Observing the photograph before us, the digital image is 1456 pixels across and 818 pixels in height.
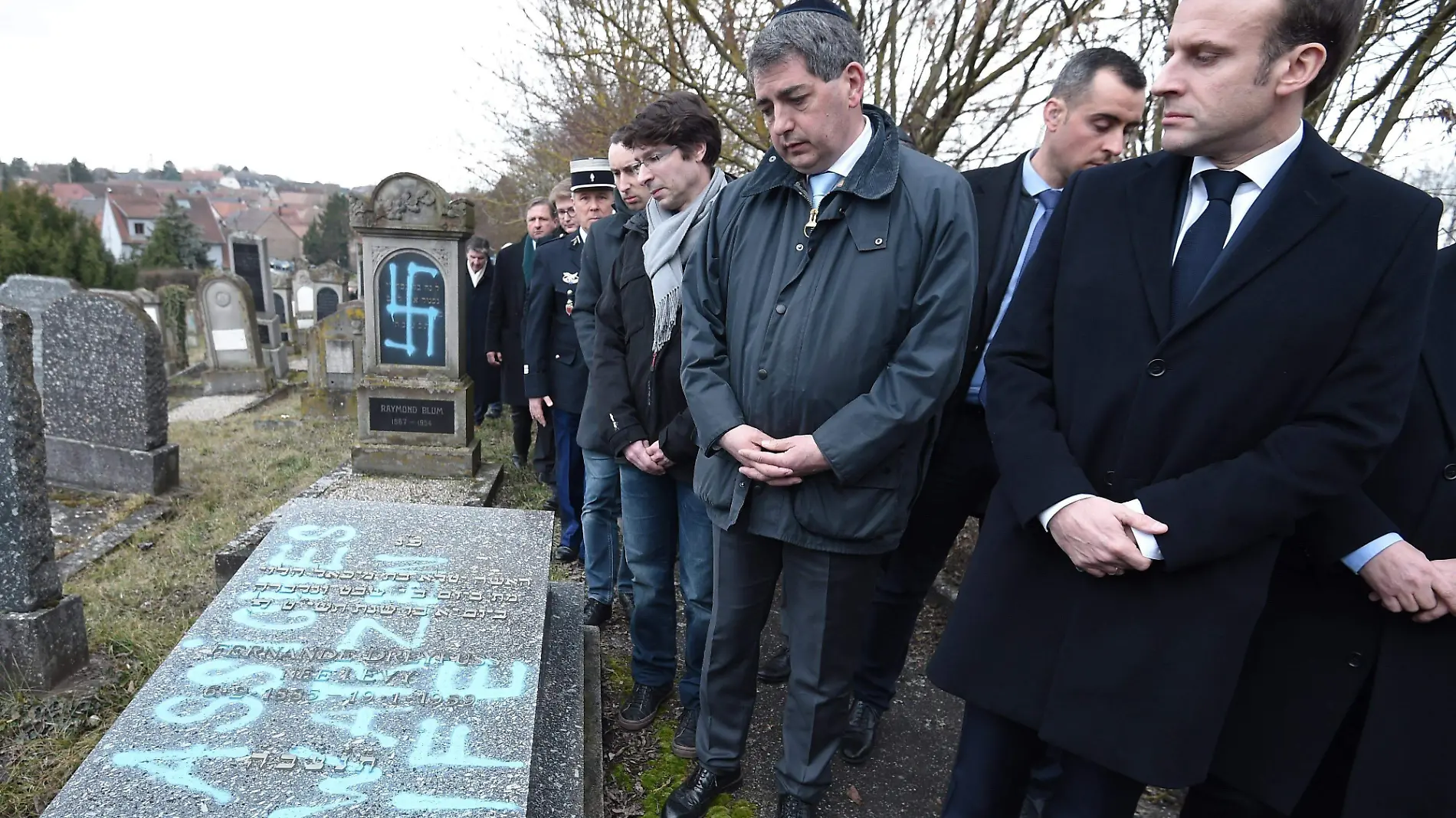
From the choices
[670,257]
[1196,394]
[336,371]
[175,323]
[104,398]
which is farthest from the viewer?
[175,323]

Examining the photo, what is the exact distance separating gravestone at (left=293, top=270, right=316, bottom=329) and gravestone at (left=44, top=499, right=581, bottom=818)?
14193 mm

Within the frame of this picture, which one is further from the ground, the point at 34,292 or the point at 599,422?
the point at 34,292

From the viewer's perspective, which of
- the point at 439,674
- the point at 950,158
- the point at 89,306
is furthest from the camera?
the point at 950,158

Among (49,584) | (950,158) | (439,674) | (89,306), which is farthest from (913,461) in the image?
(89,306)

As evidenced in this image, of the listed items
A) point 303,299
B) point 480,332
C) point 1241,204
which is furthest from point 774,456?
point 303,299

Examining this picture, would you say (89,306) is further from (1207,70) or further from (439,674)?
(1207,70)

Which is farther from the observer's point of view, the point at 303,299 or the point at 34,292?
the point at 303,299

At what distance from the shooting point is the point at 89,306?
513cm

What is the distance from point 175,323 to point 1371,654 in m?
16.5

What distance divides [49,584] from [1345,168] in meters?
4.09

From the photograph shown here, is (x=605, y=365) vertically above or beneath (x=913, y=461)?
above

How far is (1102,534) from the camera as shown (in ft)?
4.79

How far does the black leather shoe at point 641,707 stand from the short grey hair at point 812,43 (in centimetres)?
210

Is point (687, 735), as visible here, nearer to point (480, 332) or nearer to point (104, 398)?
point (104, 398)
